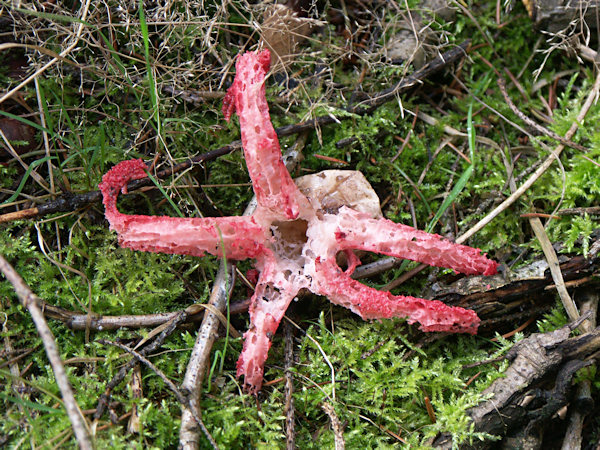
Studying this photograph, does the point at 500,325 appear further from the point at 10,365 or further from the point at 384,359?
the point at 10,365

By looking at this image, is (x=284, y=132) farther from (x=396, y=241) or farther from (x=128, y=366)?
(x=128, y=366)

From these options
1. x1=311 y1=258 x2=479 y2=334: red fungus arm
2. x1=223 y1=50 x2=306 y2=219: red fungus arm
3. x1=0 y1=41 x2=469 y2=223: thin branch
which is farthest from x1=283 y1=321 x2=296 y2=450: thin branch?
x1=0 y1=41 x2=469 y2=223: thin branch

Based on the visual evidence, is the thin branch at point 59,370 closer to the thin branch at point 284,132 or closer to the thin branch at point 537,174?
the thin branch at point 284,132

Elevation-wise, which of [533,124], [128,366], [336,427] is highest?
[533,124]

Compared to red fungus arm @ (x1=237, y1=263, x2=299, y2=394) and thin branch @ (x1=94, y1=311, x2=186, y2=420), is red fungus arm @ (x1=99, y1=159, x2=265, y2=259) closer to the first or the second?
red fungus arm @ (x1=237, y1=263, x2=299, y2=394)

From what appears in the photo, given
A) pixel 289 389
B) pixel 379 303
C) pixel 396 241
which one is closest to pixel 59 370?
pixel 289 389

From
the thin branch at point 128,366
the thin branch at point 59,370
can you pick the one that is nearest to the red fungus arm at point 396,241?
the thin branch at point 128,366

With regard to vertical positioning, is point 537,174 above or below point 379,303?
above
